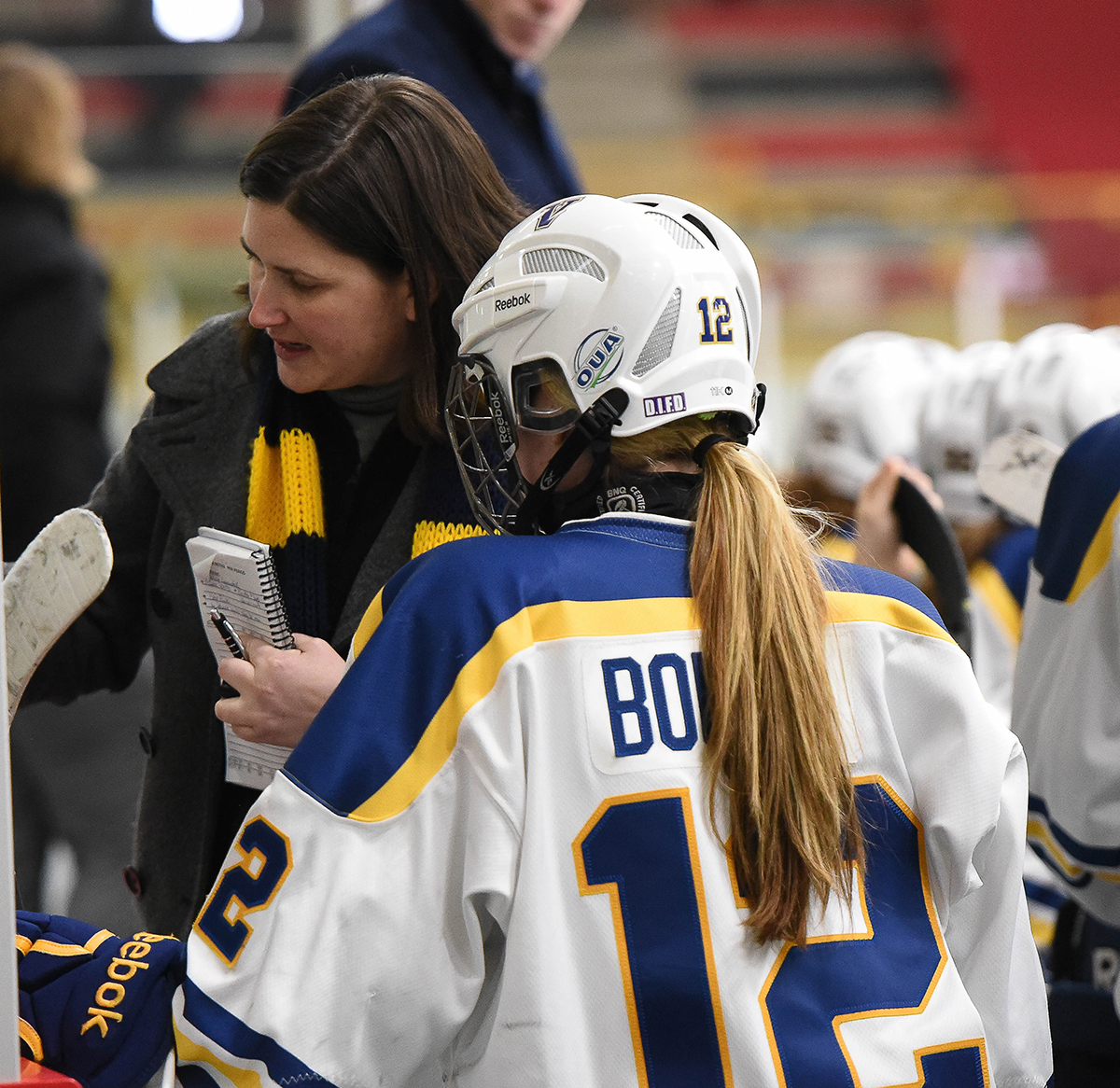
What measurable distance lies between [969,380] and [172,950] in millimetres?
2146

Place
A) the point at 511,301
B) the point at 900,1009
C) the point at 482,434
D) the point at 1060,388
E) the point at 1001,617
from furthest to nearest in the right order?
the point at 1001,617
the point at 1060,388
the point at 482,434
the point at 511,301
the point at 900,1009

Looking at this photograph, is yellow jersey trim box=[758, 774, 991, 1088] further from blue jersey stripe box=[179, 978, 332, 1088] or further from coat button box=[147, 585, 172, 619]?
coat button box=[147, 585, 172, 619]

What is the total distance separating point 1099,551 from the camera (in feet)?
5.82

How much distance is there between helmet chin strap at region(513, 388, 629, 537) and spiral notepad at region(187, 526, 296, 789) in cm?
22

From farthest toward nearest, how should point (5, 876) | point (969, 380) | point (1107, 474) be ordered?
point (969, 380) < point (1107, 474) < point (5, 876)

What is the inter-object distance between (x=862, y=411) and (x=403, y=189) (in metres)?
2.02

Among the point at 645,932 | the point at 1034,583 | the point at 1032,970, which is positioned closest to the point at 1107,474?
the point at 1034,583

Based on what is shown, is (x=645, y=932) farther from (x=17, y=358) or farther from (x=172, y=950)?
(x=17, y=358)

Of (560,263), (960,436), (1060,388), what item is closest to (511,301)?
(560,263)

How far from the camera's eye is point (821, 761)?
1.15 meters

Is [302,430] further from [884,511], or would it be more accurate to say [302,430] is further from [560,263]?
[884,511]

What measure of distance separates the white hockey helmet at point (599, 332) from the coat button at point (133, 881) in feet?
1.90

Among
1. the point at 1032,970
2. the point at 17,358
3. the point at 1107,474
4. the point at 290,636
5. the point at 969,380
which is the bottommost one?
the point at 1032,970

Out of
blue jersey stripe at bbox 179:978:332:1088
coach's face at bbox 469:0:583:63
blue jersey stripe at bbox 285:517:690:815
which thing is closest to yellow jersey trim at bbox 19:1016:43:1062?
blue jersey stripe at bbox 179:978:332:1088
